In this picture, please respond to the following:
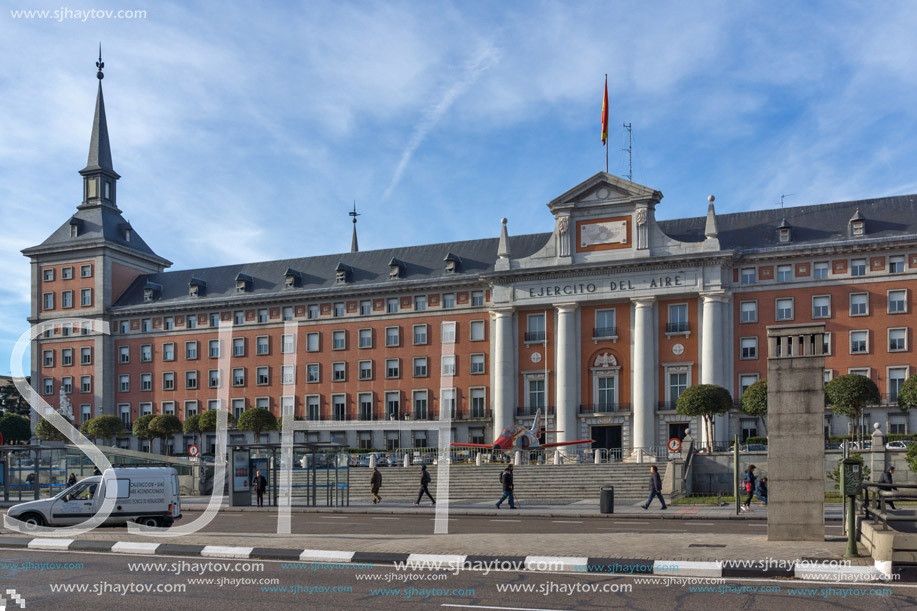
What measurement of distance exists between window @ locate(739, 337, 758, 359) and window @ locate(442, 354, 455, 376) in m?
21.6

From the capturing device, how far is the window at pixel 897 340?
59125mm

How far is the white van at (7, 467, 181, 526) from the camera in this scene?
81.3ft

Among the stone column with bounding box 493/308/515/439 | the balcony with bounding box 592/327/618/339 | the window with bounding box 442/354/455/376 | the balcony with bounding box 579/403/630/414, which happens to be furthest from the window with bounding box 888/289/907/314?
the window with bounding box 442/354/455/376

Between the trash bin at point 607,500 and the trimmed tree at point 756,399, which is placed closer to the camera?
the trash bin at point 607,500

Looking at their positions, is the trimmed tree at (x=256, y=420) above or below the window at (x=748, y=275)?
below

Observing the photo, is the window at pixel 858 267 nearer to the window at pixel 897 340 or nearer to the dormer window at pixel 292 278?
the window at pixel 897 340

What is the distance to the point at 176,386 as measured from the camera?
82375mm

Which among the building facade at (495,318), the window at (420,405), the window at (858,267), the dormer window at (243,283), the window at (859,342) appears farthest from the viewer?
the dormer window at (243,283)

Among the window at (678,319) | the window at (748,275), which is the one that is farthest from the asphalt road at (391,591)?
the window at (748,275)

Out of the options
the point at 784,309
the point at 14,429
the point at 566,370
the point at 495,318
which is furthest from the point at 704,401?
the point at 14,429

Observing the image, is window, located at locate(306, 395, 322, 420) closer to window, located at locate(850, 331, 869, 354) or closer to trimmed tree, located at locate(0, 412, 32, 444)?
trimmed tree, located at locate(0, 412, 32, 444)

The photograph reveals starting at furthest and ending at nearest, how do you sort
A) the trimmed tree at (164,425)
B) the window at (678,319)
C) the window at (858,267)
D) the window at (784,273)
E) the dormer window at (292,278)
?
the dormer window at (292,278) → the trimmed tree at (164,425) → the window at (678,319) → the window at (784,273) → the window at (858,267)

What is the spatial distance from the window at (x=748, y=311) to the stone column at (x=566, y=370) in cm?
1152

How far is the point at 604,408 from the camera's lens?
6575cm
